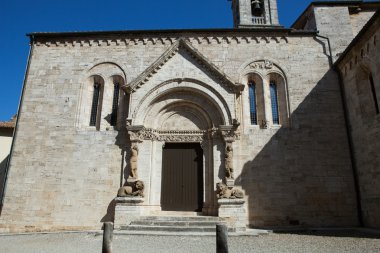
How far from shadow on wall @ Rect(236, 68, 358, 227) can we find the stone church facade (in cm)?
4

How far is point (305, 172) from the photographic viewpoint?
1160 centimetres

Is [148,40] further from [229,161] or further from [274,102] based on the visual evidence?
[229,161]

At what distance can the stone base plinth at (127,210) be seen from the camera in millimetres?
10234

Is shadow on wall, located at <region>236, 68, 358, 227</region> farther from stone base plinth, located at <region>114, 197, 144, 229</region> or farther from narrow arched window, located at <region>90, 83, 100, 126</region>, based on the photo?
narrow arched window, located at <region>90, 83, 100, 126</region>

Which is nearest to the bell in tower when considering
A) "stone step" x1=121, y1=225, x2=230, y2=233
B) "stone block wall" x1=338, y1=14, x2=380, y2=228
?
"stone block wall" x1=338, y1=14, x2=380, y2=228

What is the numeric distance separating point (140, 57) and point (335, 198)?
10.8 m

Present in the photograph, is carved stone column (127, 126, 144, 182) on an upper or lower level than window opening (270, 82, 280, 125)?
lower

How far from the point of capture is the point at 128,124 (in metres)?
11.9

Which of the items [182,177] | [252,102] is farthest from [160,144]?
[252,102]

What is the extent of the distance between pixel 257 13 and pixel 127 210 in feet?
44.4

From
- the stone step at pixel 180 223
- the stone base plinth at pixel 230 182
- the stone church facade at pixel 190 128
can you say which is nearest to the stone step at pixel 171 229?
the stone step at pixel 180 223

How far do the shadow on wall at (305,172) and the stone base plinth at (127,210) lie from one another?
14.0 ft

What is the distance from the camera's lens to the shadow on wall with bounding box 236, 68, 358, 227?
11.2 meters

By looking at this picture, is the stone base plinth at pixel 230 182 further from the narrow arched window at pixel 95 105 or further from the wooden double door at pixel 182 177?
the narrow arched window at pixel 95 105
